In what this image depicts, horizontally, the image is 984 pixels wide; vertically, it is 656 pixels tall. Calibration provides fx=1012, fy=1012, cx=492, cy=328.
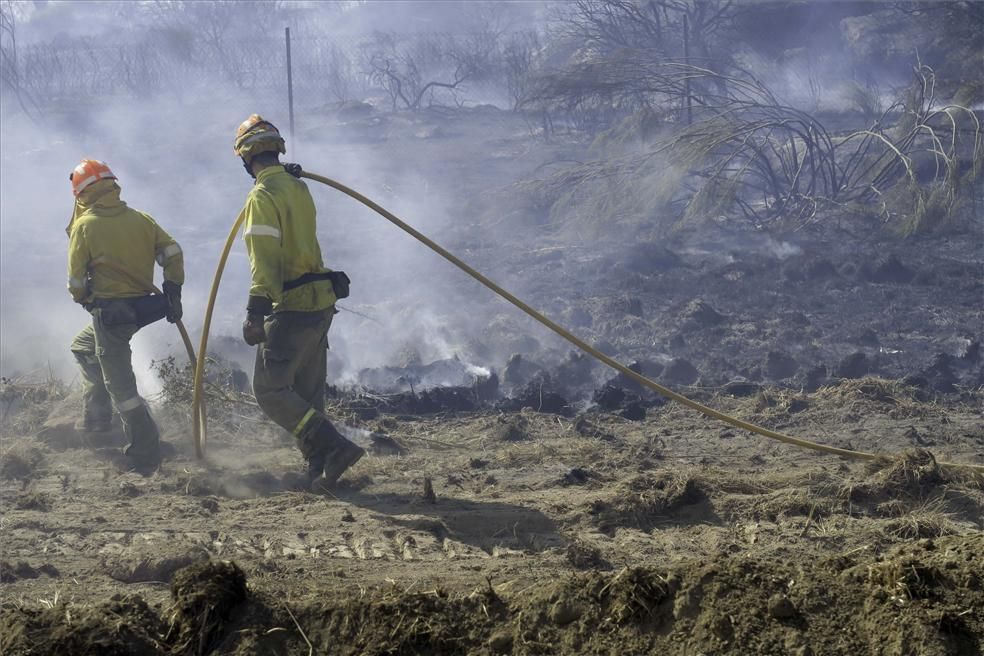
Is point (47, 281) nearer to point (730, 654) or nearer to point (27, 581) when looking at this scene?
point (27, 581)

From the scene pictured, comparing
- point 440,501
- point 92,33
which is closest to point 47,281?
point 440,501

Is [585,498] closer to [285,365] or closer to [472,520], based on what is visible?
[472,520]

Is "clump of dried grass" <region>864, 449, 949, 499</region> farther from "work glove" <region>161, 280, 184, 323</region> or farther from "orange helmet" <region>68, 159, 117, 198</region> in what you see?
"orange helmet" <region>68, 159, 117, 198</region>

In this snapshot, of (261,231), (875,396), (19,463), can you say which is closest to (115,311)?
(19,463)

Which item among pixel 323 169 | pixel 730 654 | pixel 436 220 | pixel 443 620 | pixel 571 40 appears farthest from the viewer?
pixel 571 40

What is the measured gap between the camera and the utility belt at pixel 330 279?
230 inches

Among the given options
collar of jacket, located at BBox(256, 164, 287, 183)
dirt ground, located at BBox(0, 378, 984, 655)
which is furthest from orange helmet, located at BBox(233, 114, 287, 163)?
dirt ground, located at BBox(0, 378, 984, 655)

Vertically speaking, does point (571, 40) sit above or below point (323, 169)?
above

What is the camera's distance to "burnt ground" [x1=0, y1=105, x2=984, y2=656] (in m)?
3.29

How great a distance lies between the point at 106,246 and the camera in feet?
21.4

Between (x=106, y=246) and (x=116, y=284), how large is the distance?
254mm

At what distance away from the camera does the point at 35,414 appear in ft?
26.1

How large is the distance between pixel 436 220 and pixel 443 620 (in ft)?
38.6

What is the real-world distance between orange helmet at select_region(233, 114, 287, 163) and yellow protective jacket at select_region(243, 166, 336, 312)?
13cm
